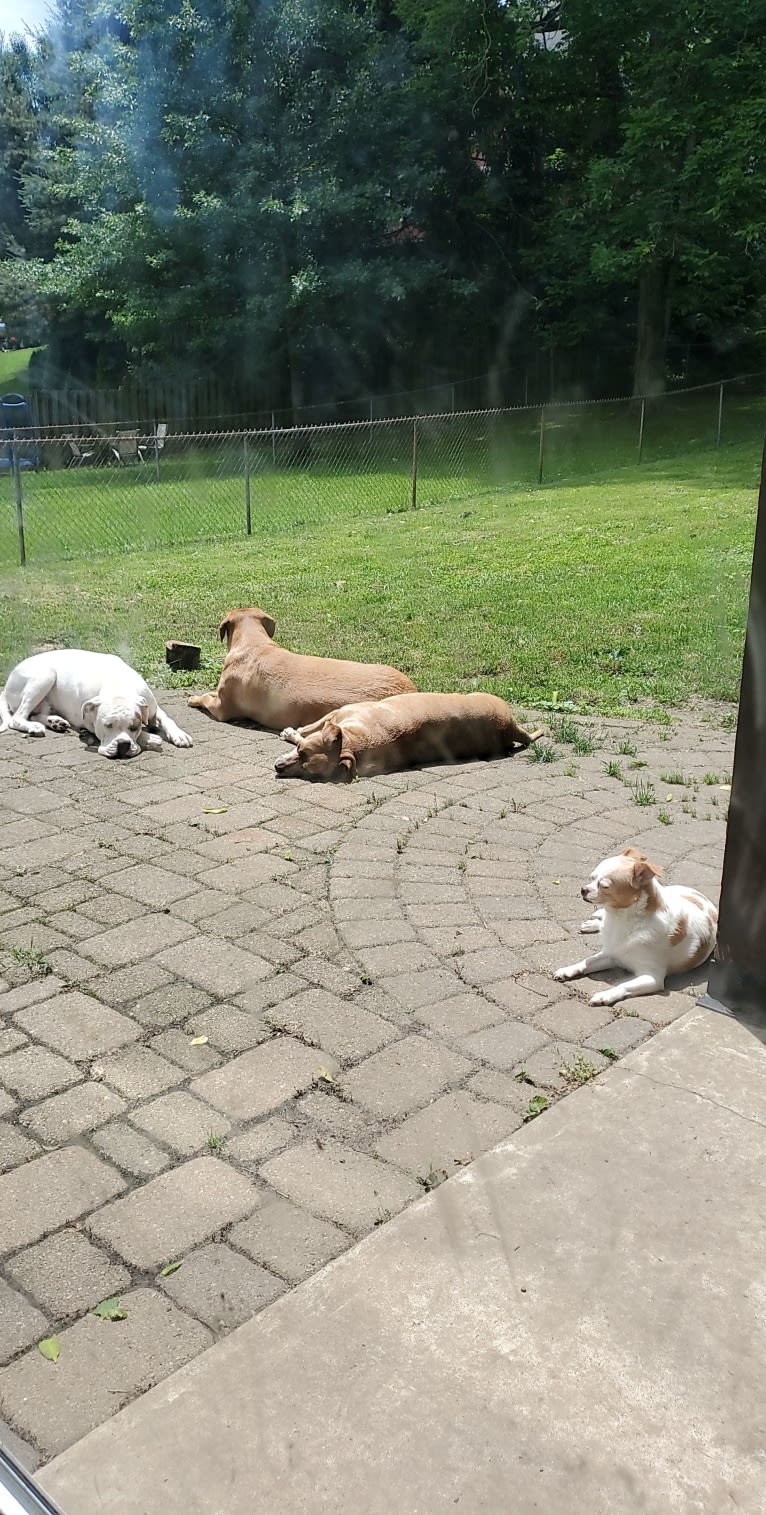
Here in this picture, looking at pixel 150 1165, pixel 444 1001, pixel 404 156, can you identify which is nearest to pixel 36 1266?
pixel 150 1165

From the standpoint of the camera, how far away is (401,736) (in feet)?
17.7

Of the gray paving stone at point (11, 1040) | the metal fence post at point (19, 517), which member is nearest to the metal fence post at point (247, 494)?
the metal fence post at point (19, 517)

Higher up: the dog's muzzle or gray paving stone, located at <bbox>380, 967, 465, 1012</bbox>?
the dog's muzzle

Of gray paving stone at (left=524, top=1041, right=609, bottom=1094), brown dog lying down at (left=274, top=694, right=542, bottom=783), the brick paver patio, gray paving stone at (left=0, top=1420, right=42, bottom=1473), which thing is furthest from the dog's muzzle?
gray paving stone at (left=0, top=1420, right=42, bottom=1473)

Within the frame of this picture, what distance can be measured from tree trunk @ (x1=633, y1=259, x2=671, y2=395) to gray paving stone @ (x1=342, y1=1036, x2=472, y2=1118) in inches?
902

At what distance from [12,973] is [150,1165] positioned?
→ 1.06 m

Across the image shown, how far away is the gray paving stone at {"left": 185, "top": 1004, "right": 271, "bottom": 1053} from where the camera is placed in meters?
3.05

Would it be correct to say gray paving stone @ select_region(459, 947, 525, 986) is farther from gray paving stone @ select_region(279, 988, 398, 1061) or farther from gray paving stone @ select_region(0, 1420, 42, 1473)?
gray paving stone @ select_region(0, 1420, 42, 1473)

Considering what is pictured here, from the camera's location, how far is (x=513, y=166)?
23.7 metres

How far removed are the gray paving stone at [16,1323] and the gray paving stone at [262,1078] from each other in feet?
2.17

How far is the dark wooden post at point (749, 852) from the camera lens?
9.96 ft

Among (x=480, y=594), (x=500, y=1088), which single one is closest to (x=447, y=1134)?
(x=500, y=1088)

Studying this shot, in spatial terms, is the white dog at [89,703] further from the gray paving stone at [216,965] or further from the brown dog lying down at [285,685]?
the gray paving stone at [216,965]

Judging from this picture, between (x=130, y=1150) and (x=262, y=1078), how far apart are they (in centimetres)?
39
